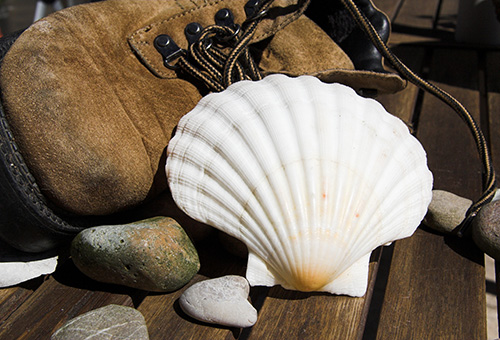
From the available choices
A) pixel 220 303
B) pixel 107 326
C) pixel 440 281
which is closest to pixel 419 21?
pixel 440 281

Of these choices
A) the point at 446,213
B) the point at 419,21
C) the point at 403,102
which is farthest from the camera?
the point at 419,21

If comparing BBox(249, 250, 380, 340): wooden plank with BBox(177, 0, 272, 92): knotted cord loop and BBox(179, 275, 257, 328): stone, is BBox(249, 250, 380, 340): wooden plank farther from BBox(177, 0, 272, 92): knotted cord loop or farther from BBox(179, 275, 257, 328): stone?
BBox(177, 0, 272, 92): knotted cord loop

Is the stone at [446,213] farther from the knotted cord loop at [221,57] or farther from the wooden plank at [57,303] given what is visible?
the wooden plank at [57,303]

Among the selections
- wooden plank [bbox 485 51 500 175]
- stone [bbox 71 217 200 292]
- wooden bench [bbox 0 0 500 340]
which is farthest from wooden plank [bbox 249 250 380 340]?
wooden plank [bbox 485 51 500 175]

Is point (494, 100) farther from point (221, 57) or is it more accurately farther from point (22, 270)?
point (22, 270)

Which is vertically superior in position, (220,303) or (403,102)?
(220,303)

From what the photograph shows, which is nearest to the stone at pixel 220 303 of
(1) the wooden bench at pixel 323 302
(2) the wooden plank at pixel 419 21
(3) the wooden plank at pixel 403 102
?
(1) the wooden bench at pixel 323 302
